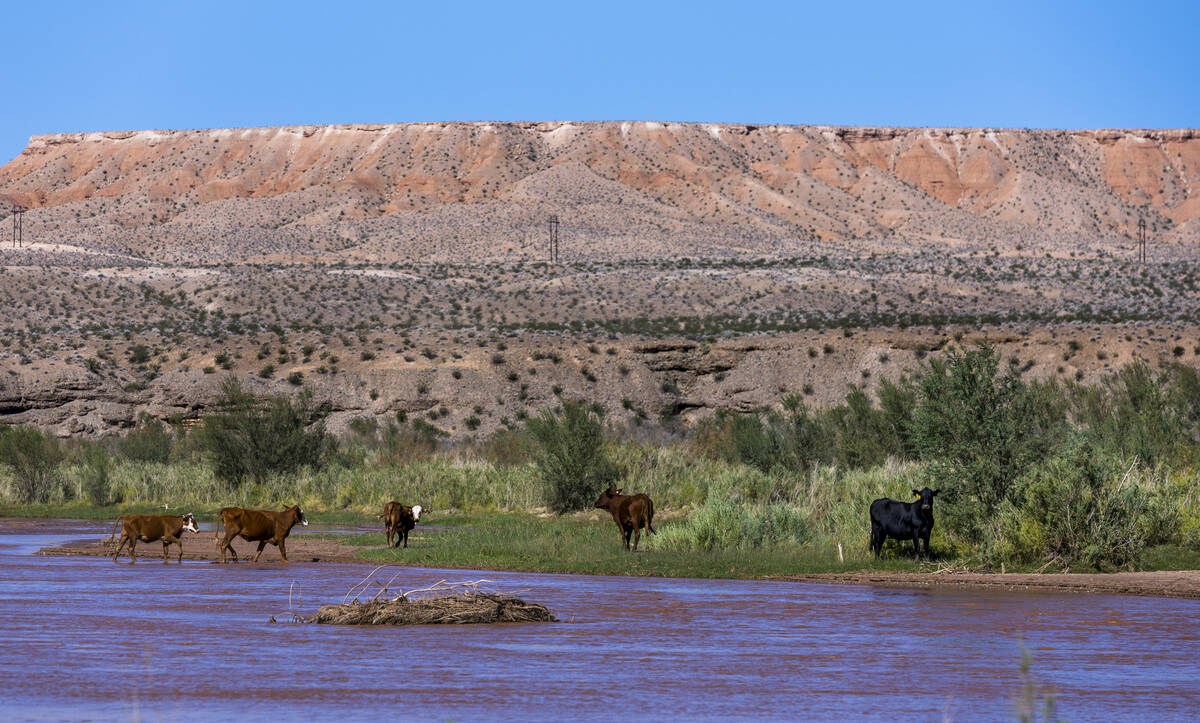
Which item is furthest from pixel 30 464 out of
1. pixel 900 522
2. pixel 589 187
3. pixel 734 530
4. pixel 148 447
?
pixel 589 187

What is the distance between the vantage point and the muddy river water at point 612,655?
10789mm

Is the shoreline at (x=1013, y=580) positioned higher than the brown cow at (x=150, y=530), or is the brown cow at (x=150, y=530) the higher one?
the brown cow at (x=150, y=530)

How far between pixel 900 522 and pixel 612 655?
361 inches

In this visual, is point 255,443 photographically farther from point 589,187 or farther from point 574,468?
point 589,187

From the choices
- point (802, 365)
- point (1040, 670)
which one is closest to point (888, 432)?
point (1040, 670)

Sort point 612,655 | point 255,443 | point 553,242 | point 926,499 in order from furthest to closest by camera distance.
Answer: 1. point 553,242
2. point 255,443
3. point 926,499
4. point 612,655

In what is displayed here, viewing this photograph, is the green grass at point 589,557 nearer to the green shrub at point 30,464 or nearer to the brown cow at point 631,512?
the brown cow at point 631,512

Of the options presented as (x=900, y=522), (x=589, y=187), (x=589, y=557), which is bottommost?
(x=589, y=557)

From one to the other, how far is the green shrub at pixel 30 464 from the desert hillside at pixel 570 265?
20441 mm

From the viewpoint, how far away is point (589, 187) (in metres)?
139

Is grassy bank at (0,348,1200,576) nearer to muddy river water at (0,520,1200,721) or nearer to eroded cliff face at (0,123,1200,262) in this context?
muddy river water at (0,520,1200,721)

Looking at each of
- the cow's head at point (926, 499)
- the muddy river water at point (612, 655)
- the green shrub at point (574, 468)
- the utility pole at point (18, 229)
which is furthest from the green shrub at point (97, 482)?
the utility pole at point (18, 229)

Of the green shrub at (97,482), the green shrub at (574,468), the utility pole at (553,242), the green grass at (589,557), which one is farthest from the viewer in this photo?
the utility pole at (553,242)

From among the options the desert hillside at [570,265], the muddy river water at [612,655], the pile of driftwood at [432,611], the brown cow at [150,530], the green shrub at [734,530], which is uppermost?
the desert hillside at [570,265]
